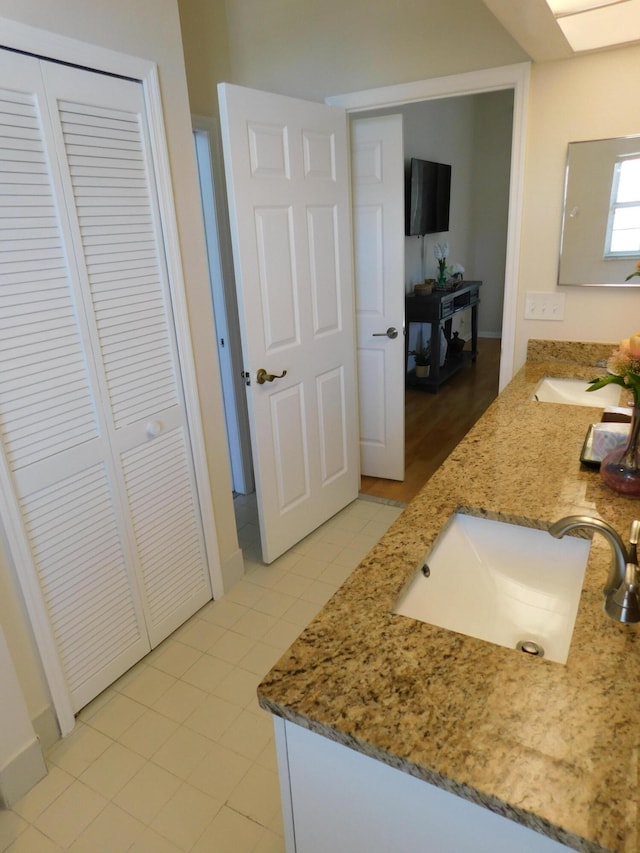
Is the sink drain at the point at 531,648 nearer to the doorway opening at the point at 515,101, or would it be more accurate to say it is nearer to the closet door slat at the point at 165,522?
the closet door slat at the point at 165,522

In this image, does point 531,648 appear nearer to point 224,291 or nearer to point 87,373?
point 87,373

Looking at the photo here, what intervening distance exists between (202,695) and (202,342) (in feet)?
4.15

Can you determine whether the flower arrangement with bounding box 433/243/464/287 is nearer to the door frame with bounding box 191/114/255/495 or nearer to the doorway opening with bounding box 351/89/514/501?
the doorway opening with bounding box 351/89/514/501

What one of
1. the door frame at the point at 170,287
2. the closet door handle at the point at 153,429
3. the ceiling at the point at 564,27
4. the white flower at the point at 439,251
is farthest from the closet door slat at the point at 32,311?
the white flower at the point at 439,251

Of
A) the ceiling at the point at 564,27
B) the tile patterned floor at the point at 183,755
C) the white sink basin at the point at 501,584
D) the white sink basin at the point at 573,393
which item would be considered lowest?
the tile patterned floor at the point at 183,755

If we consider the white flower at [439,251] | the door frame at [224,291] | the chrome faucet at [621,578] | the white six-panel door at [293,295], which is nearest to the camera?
the chrome faucet at [621,578]

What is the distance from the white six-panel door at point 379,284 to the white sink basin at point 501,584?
1863mm

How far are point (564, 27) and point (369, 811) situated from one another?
214 centimetres

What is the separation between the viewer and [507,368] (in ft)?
8.33

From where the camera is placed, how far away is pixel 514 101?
2.33 metres

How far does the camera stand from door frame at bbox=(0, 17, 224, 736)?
148 centimetres

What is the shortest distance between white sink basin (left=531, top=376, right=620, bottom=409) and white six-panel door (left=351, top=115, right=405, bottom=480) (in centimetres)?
95

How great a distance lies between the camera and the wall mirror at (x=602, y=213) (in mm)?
2090

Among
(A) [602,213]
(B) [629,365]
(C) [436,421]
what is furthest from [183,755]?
(C) [436,421]
